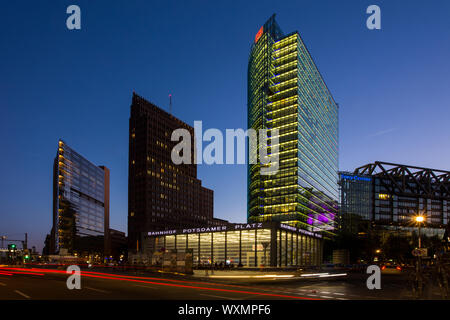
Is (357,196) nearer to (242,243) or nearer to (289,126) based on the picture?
(289,126)

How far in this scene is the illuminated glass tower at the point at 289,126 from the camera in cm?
12838

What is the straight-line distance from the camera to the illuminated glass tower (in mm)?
128375

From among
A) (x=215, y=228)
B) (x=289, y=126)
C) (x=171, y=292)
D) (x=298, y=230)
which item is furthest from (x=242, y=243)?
(x=171, y=292)

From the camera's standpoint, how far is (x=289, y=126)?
428 feet

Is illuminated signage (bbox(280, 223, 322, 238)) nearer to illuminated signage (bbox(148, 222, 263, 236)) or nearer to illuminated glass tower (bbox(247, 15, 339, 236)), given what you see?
illuminated signage (bbox(148, 222, 263, 236))

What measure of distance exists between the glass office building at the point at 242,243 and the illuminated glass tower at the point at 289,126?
25.6 metres

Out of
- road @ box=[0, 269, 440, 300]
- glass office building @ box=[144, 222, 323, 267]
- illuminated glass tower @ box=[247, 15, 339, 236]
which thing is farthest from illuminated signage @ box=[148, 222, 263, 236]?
road @ box=[0, 269, 440, 300]

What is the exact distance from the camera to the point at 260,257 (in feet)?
276

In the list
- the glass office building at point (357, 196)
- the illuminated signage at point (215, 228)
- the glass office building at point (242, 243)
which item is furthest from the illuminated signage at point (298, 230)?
the glass office building at point (357, 196)

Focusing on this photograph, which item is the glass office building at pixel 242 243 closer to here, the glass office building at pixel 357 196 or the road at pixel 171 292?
the road at pixel 171 292

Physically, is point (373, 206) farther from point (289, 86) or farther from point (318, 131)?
point (289, 86)

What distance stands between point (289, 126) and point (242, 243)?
53.6 meters
